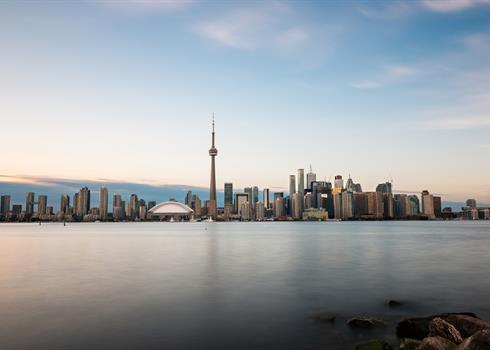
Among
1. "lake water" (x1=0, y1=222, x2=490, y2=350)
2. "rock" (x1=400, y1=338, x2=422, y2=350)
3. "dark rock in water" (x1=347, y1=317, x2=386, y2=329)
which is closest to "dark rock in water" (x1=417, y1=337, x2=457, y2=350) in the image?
"rock" (x1=400, y1=338, x2=422, y2=350)

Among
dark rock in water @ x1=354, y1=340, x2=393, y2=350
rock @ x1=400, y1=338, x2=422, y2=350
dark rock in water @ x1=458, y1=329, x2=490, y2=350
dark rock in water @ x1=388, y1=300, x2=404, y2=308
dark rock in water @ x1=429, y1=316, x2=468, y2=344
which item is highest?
dark rock in water @ x1=458, y1=329, x2=490, y2=350

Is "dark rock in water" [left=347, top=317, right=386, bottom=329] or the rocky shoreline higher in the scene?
the rocky shoreline

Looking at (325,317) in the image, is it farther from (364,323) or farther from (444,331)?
(444,331)

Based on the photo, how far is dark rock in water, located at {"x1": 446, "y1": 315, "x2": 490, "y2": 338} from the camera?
1563 cm

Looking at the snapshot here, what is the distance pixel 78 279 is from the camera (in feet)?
117

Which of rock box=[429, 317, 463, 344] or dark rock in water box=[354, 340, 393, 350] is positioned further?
rock box=[429, 317, 463, 344]

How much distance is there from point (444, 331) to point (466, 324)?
1.42 meters

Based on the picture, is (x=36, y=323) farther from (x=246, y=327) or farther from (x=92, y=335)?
(x=246, y=327)

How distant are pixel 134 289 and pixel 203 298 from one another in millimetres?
6309

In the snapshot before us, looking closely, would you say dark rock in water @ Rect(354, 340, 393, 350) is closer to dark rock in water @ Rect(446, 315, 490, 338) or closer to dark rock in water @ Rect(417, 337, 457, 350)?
dark rock in water @ Rect(417, 337, 457, 350)

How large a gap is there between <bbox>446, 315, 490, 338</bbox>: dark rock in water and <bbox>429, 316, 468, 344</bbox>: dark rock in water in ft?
2.55

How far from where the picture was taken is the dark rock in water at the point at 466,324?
15633 millimetres

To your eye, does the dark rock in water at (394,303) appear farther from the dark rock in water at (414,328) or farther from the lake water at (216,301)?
the dark rock in water at (414,328)

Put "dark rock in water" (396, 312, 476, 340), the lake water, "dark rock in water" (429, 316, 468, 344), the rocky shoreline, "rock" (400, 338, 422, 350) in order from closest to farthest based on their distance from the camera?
the rocky shoreline
"rock" (400, 338, 422, 350)
"dark rock in water" (429, 316, 468, 344)
"dark rock in water" (396, 312, 476, 340)
the lake water
